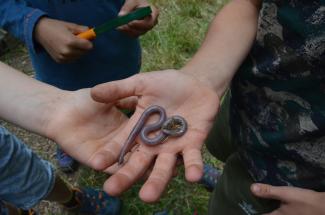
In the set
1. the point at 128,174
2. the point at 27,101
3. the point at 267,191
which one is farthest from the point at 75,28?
the point at 267,191

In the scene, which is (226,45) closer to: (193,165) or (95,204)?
(193,165)

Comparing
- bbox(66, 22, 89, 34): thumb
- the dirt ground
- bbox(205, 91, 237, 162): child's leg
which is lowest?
the dirt ground

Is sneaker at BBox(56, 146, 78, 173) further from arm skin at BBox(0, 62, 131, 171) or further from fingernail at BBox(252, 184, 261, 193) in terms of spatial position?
fingernail at BBox(252, 184, 261, 193)

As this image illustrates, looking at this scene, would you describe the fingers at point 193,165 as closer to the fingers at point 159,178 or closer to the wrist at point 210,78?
the fingers at point 159,178

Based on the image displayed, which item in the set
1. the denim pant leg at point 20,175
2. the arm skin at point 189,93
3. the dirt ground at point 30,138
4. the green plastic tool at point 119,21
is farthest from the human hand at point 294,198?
the dirt ground at point 30,138

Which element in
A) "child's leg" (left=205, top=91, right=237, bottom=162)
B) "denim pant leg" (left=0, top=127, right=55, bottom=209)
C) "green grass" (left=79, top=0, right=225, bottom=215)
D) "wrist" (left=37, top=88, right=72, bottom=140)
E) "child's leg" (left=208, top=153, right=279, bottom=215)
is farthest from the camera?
"green grass" (left=79, top=0, right=225, bottom=215)

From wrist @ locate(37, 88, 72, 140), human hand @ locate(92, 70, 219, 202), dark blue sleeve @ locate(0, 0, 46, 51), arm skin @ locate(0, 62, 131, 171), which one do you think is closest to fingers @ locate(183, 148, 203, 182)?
human hand @ locate(92, 70, 219, 202)

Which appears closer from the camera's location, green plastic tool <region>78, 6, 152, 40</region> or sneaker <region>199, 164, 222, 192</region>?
green plastic tool <region>78, 6, 152, 40</region>
